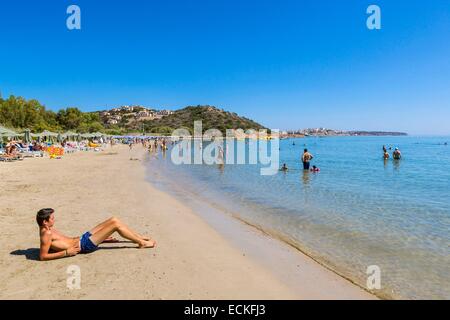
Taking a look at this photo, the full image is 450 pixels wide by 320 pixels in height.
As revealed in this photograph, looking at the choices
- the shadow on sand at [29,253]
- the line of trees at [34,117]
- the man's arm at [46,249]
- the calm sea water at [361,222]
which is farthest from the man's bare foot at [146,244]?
the line of trees at [34,117]

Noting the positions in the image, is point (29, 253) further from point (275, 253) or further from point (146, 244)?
point (275, 253)

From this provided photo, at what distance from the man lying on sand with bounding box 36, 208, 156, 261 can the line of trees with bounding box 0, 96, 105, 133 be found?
180ft

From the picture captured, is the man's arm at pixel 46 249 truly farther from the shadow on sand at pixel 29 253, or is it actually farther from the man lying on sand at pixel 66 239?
the shadow on sand at pixel 29 253

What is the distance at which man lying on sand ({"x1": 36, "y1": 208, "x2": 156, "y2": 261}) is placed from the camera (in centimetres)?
536

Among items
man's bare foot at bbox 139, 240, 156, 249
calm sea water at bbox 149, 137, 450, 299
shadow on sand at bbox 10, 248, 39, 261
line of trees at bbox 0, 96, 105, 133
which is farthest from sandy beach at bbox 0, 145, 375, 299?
line of trees at bbox 0, 96, 105, 133

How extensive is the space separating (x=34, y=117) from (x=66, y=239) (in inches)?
2397

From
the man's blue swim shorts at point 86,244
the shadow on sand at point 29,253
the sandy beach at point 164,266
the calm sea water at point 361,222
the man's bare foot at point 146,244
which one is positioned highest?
the man's blue swim shorts at point 86,244

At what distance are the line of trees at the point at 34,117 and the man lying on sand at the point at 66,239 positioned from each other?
54.9 metres

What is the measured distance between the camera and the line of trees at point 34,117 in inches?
2117

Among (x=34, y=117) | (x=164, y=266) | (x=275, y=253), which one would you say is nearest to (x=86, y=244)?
(x=164, y=266)

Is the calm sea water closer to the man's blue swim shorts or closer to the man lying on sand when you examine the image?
the man lying on sand

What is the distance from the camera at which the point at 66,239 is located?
5652 mm
